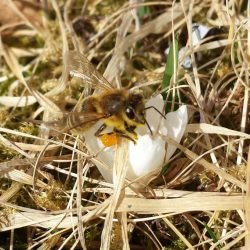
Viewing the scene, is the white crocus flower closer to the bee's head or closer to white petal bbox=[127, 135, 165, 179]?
white petal bbox=[127, 135, 165, 179]

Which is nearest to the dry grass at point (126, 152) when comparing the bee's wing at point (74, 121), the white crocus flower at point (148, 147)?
the white crocus flower at point (148, 147)

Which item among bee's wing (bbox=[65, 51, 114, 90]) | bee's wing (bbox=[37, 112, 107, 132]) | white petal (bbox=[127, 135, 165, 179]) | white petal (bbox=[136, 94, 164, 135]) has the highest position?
bee's wing (bbox=[65, 51, 114, 90])

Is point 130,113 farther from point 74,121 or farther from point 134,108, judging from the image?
point 74,121

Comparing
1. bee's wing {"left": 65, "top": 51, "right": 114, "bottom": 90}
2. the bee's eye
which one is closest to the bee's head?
the bee's eye

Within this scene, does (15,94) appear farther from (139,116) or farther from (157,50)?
(139,116)

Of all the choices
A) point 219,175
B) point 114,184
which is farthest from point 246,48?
point 114,184

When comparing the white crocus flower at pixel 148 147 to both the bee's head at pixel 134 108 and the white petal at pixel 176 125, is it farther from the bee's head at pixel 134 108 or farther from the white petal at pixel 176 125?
the bee's head at pixel 134 108

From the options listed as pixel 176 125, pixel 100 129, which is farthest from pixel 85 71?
pixel 176 125

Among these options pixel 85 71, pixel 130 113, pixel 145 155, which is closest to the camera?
pixel 130 113
